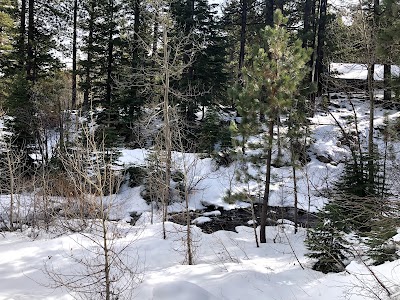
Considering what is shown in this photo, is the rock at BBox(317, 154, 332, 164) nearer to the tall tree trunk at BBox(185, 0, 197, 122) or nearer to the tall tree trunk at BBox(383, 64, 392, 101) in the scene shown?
the tall tree trunk at BBox(383, 64, 392, 101)

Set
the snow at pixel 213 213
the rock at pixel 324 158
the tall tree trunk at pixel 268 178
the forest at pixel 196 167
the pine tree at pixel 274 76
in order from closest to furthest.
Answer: the forest at pixel 196 167 < the pine tree at pixel 274 76 < the tall tree trunk at pixel 268 178 < the snow at pixel 213 213 < the rock at pixel 324 158

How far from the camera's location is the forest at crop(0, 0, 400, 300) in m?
7.23

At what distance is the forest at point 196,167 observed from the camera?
7234 mm

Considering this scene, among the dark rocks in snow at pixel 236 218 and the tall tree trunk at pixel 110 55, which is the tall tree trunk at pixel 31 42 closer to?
the tall tree trunk at pixel 110 55

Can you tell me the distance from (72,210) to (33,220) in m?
1.35

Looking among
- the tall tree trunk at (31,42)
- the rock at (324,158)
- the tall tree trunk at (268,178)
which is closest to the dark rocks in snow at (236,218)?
the tall tree trunk at (268,178)

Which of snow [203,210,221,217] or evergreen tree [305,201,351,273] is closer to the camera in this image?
evergreen tree [305,201,351,273]

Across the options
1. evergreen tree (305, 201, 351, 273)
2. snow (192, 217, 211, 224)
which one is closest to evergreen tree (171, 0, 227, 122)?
snow (192, 217, 211, 224)

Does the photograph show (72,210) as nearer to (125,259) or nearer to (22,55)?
(125,259)

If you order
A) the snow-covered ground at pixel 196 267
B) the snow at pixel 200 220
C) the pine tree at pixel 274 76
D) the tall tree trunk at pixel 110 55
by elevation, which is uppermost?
the tall tree trunk at pixel 110 55

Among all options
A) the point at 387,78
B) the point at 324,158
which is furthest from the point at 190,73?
the point at 387,78

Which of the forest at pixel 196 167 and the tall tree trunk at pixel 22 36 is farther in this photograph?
the tall tree trunk at pixel 22 36

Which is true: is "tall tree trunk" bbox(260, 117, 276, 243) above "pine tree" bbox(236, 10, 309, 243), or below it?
below

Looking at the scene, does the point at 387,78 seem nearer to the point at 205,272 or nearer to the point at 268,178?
the point at 268,178
